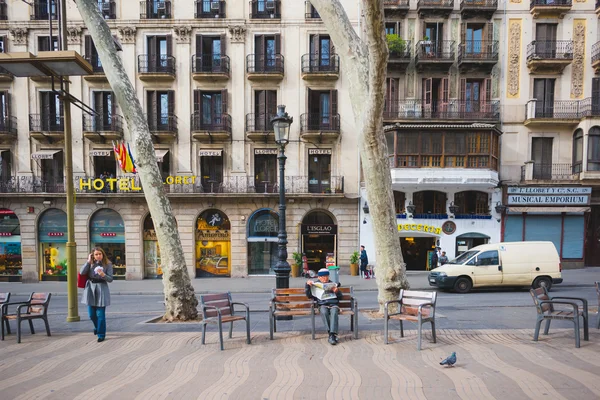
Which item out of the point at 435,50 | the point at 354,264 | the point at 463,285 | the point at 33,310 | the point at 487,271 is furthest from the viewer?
the point at 435,50

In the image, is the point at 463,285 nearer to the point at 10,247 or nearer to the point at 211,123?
the point at 211,123

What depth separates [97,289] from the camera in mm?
6613

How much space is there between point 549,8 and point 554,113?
230 inches

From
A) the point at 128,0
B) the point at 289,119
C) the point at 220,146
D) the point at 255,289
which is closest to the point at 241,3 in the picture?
the point at 128,0

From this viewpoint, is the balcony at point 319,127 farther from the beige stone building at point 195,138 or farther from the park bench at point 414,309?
the park bench at point 414,309

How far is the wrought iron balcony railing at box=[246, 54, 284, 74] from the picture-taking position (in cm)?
1888

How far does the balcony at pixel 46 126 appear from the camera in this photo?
62.4ft

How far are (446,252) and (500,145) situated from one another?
7011 millimetres

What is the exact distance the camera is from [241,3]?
19000mm

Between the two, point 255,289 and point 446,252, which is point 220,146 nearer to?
point 255,289

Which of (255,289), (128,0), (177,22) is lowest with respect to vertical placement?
(255,289)

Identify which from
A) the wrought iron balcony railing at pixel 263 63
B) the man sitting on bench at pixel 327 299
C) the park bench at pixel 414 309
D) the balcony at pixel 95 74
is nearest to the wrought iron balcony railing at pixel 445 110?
the wrought iron balcony railing at pixel 263 63

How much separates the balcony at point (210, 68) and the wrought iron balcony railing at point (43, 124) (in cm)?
848

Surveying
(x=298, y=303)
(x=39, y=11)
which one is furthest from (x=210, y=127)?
(x=298, y=303)
